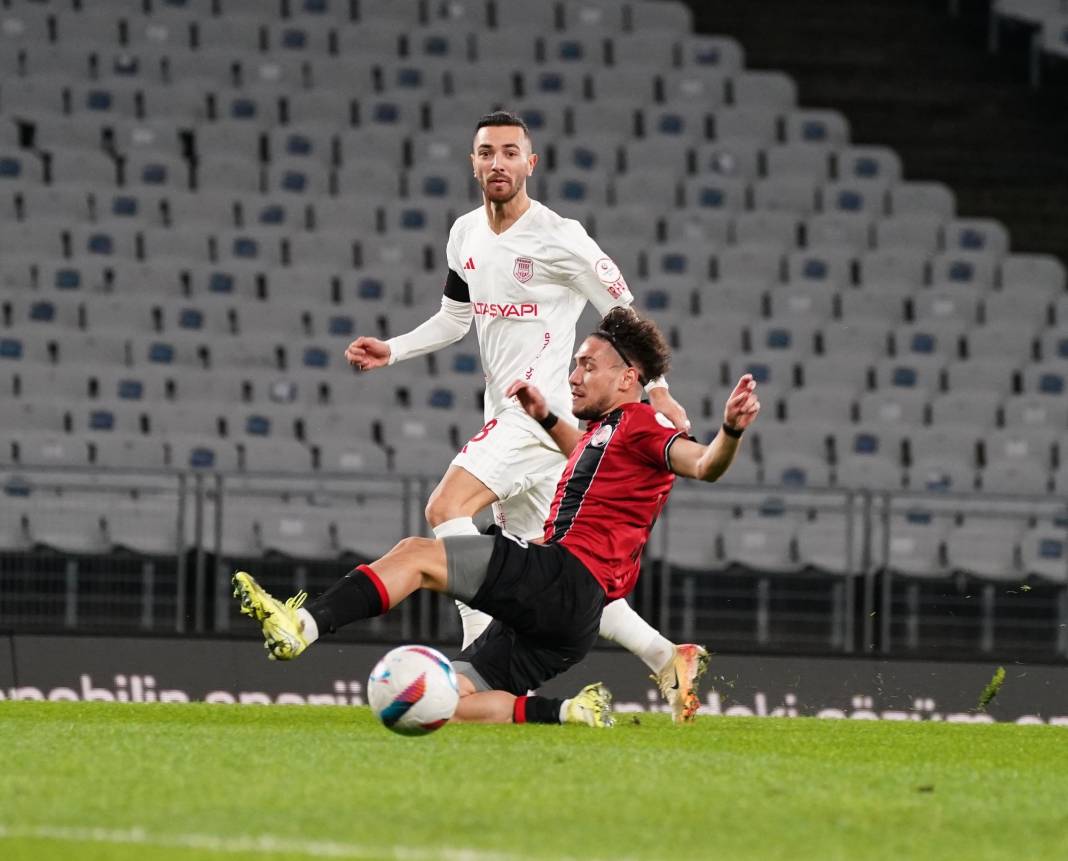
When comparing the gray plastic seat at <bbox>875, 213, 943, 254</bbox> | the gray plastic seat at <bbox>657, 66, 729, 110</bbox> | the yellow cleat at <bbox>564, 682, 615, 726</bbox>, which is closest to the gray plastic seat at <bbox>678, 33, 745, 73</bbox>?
the gray plastic seat at <bbox>657, 66, 729, 110</bbox>

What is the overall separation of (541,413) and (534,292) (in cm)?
123

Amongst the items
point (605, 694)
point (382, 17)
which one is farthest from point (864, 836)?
point (382, 17)

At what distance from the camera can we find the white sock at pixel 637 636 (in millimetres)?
7727

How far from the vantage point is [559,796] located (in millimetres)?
4797

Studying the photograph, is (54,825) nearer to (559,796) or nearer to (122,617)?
(559,796)

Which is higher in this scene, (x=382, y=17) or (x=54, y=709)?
(x=382, y=17)

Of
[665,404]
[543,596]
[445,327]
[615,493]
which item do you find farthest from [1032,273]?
[543,596]

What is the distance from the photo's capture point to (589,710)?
7.34 meters

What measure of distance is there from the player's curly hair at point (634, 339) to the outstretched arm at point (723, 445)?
0.51 m

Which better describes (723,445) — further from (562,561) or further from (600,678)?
(600,678)

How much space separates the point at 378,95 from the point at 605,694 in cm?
1049

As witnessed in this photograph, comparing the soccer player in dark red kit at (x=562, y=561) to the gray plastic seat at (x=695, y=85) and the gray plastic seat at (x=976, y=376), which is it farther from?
the gray plastic seat at (x=695, y=85)

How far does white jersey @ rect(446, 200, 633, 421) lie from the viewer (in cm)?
772

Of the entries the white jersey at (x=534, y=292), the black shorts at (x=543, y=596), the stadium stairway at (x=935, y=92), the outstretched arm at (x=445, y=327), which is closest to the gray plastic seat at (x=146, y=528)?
the outstretched arm at (x=445, y=327)
